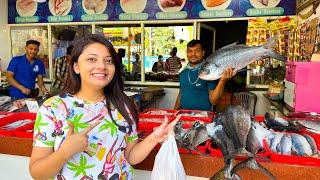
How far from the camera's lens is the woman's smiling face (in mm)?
1343

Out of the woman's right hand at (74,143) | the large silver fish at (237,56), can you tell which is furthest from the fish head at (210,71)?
the woman's right hand at (74,143)

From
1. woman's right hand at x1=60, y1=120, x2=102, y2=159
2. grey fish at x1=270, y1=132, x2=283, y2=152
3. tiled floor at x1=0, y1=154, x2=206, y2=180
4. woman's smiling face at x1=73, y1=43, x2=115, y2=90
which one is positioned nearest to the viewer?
woman's right hand at x1=60, y1=120, x2=102, y2=159

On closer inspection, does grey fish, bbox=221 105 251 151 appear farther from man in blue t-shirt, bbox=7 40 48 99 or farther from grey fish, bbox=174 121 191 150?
man in blue t-shirt, bbox=7 40 48 99

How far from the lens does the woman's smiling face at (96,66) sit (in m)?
1.34

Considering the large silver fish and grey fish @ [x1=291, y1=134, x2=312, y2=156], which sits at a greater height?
the large silver fish

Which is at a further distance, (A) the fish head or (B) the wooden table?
(A) the fish head

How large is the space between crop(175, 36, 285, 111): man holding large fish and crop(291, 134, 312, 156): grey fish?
0.57m

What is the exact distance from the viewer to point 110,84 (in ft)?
4.87

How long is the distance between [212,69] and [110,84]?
30.2 inches

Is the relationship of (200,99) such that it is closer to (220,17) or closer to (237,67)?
(237,67)

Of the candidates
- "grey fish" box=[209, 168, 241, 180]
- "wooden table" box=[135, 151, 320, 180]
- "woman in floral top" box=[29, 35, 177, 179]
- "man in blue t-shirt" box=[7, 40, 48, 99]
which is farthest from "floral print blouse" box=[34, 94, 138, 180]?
"man in blue t-shirt" box=[7, 40, 48, 99]

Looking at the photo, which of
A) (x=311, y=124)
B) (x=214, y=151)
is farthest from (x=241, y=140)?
(x=311, y=124)

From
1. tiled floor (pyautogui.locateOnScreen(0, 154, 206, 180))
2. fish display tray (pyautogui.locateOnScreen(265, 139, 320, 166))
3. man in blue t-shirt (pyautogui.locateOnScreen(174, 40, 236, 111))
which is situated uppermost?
man in blue t-shirt (pyautogui.locateOnScreen(174, 40, 236, 111))

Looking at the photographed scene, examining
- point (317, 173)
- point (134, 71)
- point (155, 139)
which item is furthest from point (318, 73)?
point (134, 71)
